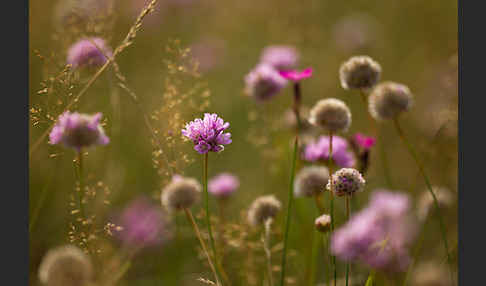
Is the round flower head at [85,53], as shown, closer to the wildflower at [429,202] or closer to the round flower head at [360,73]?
the round flower head at [360,73]

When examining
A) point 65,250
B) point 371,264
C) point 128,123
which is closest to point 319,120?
point 371,264

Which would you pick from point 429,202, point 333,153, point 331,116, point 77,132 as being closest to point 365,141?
point 333,153

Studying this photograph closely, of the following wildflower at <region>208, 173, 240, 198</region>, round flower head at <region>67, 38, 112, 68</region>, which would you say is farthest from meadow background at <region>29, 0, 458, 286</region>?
wildflower at <region>208, 173, 240, 198</region>

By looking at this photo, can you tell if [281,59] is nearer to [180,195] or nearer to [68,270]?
[180,195]

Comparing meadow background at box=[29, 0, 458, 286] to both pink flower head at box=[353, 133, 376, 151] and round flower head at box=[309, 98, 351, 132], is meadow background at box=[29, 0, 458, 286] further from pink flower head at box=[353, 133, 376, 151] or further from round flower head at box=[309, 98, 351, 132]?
round flower head at box=[309, 98, 351, 132]

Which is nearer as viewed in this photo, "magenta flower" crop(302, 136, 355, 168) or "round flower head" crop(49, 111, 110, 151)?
"round flower head" crop(49, 111, 110, 151)

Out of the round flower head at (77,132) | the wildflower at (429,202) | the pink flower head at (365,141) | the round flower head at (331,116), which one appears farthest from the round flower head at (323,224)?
the wildflower at (429,202)
